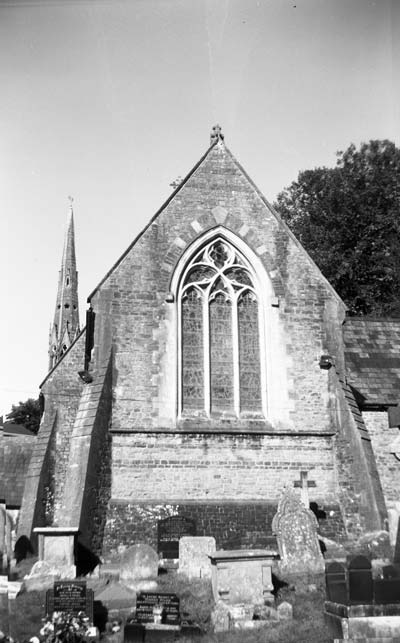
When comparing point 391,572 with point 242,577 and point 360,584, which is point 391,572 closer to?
point 360,584

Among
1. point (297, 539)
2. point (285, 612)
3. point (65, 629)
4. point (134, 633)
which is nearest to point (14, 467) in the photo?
point (297, 539)

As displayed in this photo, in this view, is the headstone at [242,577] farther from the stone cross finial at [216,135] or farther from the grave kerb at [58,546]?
the stone cross finial at [216,135]

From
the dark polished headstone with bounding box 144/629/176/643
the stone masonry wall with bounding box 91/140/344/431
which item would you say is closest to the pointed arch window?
the stone masonry wall with bounding box 91/140/344/431

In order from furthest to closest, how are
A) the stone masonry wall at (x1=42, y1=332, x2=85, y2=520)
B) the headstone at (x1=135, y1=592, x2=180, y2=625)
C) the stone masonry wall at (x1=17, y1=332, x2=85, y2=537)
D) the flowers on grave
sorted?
the stone masonry wall at (x1=42, y1=332, x2=85, y2=520)
the stone masonry wall at (x1=17, y1=332, x2=85, y2=537)
the headstone at (x1=135, y1=592, x2=180, y2=625)
the flowers on grave

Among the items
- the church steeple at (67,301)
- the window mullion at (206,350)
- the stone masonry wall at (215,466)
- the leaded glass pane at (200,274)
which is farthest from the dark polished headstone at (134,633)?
the church steeple at (67,301)

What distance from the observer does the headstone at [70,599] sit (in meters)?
10.6

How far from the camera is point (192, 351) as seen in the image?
18.5 metres

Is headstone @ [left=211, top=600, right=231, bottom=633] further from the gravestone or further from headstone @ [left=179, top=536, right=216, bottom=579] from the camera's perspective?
the gravestone

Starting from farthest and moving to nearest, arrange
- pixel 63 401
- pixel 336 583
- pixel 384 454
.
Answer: pixel 63 401 → pixel 384 454 → pixel 336 583

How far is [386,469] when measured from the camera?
736 inches

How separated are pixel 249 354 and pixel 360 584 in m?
9.31

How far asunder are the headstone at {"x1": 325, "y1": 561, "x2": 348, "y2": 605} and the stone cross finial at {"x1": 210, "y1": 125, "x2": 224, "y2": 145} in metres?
13.4

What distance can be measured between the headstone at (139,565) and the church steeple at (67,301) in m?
59.9

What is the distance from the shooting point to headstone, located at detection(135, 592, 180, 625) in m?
10.7
